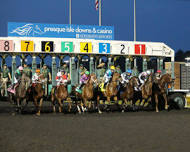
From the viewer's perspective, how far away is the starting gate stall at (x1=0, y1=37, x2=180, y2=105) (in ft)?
74.5

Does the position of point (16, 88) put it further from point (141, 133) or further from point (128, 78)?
point (141, 133)

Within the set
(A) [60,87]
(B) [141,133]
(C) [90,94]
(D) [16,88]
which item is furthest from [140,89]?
(B) [141,133]

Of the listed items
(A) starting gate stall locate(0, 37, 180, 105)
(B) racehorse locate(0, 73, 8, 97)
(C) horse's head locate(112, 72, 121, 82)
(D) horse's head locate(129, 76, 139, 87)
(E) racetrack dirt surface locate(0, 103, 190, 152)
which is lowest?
(E) racetrack dirt surface locate(0, 103, 190, 152)

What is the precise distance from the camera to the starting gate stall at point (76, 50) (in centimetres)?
2272

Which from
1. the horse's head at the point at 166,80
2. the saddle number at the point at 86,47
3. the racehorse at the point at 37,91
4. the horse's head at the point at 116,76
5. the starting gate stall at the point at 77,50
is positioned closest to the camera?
the racehorse at the point at 37,91

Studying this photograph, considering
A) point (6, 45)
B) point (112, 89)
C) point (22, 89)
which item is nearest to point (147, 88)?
point (112, 89)

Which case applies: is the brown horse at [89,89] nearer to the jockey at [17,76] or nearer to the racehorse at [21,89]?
the racehorse at [21,89]

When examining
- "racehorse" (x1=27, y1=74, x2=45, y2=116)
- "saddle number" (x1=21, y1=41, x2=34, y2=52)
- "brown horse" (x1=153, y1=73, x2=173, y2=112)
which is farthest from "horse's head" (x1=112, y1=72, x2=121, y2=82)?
"saddle number" (x1=21, y1=41, x2=34, y2=52)

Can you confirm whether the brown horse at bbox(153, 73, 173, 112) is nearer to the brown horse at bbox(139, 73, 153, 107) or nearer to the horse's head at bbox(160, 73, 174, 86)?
the horse's head at bbox(160, 73, 174, 86)

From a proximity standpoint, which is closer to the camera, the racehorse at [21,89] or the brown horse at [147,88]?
the racehorse at [21,89]

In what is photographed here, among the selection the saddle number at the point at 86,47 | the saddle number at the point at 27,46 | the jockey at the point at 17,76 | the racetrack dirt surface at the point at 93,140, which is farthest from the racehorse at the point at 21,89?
the saddle number at the point at 86,47

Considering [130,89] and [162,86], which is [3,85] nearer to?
[130,89]

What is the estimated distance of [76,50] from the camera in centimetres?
2380

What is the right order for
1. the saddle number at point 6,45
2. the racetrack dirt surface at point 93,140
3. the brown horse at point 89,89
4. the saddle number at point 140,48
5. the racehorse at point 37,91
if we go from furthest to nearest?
the saddle number at point 140,48, the saddle number at point 6,45, the brown horse at point 89,89, the racehorse at point 37,91, the racetrack dirt surface at point 93,140
